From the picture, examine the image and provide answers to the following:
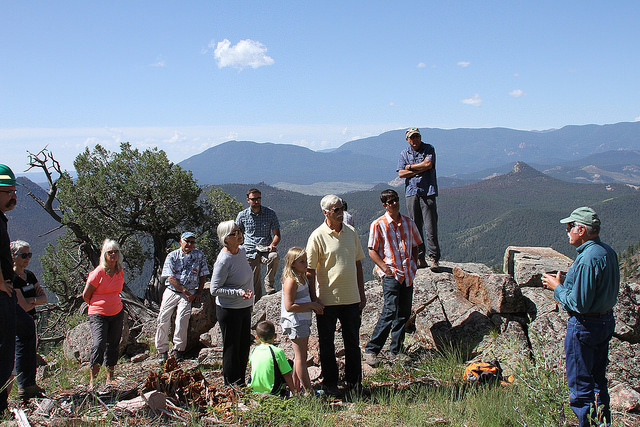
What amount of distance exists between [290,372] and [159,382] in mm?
1270

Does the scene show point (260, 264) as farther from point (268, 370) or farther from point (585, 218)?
point (585, 218)

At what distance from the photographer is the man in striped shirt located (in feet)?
20.1

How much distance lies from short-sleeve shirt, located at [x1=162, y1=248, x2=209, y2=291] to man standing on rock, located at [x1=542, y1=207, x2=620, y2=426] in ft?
16.7

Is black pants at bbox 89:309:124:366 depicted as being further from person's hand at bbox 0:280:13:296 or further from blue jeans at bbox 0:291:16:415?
person's hand at bbox 0:280:13:296

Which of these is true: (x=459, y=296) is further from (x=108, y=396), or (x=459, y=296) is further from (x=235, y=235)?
(x=108, y=396)

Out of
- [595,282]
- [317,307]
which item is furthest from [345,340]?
[595,282]

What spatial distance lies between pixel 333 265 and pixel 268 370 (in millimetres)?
1229

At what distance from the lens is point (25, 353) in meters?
5.19

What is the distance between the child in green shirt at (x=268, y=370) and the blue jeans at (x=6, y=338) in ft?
7.09

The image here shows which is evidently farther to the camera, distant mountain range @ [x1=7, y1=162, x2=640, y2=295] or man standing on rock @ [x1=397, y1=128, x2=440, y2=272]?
distant mountain range @ [x1=7, y1=162, x2=640, y2=295]

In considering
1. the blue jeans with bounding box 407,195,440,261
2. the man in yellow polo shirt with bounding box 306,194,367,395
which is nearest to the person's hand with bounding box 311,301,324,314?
the man in yellow polo shirt with bounding box 306,194,367,395

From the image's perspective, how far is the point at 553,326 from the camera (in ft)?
21.5

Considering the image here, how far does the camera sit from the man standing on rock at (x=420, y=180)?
7.84 meters

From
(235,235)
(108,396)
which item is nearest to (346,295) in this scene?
(235,235)
